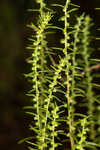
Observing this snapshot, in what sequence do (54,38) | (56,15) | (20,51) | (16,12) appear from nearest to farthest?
(56,15), (54,38), (16,12), (20,51)

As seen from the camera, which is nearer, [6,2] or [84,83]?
[84,83]

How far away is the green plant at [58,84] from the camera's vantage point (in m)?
0.49

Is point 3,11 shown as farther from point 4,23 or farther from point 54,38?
point 54,38

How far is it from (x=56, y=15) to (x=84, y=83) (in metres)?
0.26

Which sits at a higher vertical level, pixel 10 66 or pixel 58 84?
pixel 58 84

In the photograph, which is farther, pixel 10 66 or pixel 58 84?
pixel 10 66

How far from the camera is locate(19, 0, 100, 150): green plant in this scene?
0.49m

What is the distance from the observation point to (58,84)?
664mm

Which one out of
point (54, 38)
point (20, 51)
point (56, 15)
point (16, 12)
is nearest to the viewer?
point (56, 15)

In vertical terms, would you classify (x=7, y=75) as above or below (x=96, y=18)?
below

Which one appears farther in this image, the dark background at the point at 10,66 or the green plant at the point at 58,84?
the dark background at the point at 10,66

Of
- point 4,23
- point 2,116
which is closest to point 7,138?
point 2,116

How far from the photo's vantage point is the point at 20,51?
2008 mm

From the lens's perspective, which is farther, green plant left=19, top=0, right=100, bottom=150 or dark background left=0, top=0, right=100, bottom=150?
dark background left=0, top=0, right=100, bottom=150
